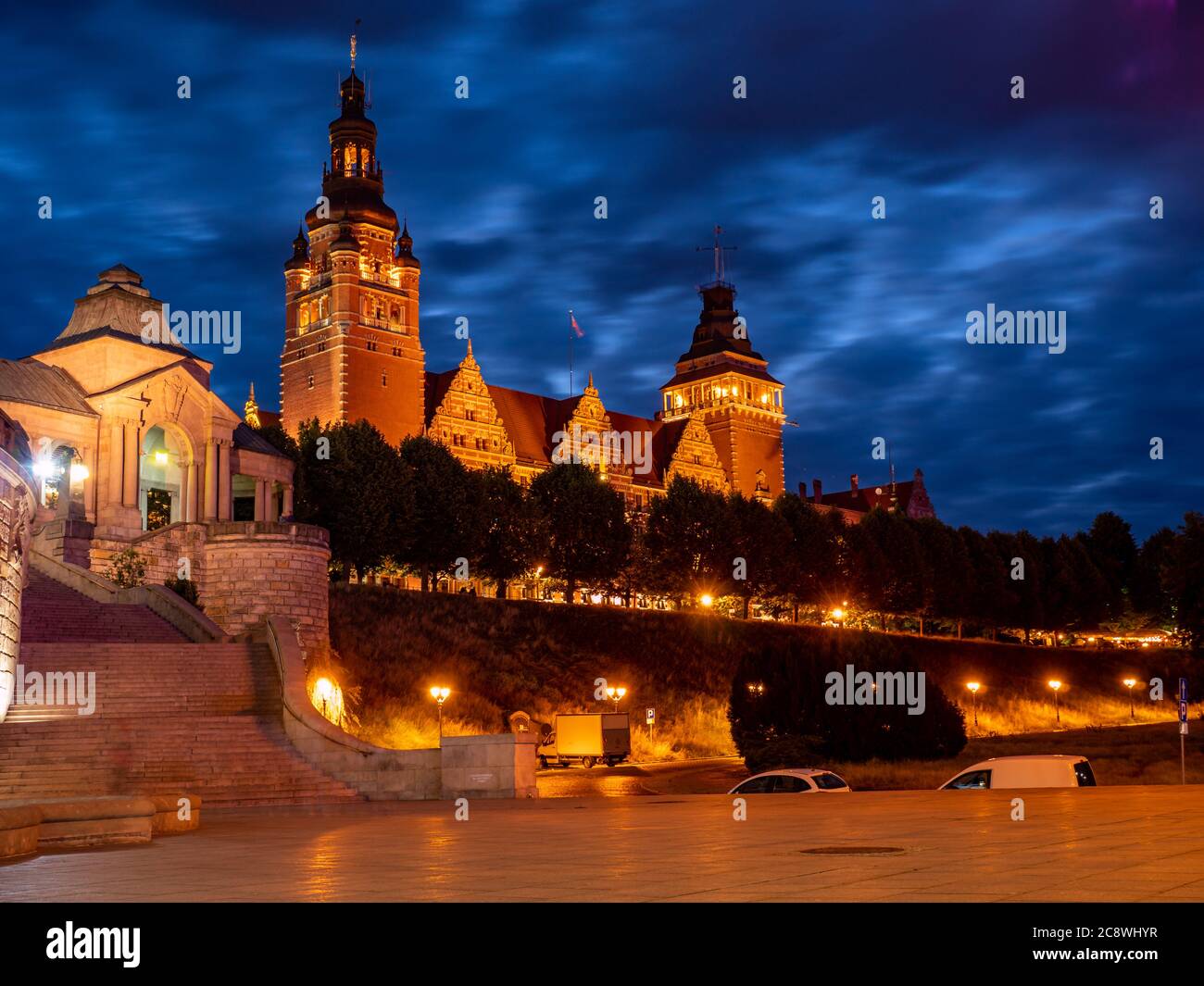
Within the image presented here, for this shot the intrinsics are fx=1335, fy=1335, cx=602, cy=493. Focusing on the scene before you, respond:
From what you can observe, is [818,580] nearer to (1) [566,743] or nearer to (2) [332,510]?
(2) [332,510]

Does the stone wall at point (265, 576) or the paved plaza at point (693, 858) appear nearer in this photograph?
the paved plaza at point (693, 858)

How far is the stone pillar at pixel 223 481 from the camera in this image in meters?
60.0

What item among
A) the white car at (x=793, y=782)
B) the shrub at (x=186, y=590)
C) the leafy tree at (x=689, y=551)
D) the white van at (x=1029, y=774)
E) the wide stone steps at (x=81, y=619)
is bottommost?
the white car at (x=793, y=782)

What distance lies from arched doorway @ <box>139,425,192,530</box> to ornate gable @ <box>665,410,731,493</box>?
71704mm

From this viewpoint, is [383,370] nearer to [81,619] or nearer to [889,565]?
[889,565]

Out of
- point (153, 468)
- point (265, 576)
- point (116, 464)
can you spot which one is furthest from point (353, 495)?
point (265, 576)

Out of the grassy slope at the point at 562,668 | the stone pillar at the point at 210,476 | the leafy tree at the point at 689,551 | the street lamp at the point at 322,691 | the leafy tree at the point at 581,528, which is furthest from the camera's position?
the leafy tree at the point at 689,551

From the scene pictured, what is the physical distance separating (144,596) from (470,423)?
66701 mm

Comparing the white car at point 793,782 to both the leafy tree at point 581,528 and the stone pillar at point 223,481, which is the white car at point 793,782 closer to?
the stone pillar at point 223,481

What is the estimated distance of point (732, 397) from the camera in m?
145

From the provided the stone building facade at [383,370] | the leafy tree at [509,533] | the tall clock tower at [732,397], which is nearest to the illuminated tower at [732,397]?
the tall clock tower at [732,397]

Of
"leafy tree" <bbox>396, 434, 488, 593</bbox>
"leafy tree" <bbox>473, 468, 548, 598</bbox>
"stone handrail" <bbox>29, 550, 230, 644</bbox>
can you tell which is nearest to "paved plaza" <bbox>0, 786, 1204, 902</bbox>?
"stone handrail" <bbox>29, 550, 230, 644</bbox>

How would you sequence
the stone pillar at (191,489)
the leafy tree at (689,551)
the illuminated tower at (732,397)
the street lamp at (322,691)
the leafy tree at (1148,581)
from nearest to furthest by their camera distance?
1. the street lamp at (322,691)
2. the stone pillar at (191,489)
3. the leafy tree at (689,551)
4. the leafy tree at (1148,581)
5. the illuminated tower at (732,397)

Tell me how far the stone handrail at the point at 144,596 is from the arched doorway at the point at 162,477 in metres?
15.9
